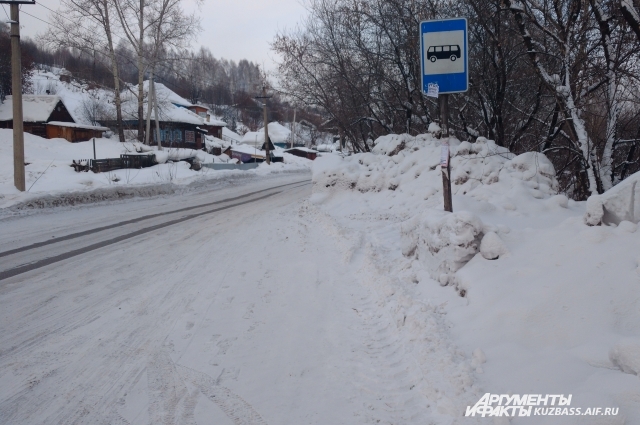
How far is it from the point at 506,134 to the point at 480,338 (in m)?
9.54

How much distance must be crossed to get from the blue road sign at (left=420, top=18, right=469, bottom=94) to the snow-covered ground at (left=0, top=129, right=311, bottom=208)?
11.7 m

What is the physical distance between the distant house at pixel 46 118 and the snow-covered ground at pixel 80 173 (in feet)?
17.4

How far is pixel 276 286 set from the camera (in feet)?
20.9

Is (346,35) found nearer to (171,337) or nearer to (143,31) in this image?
(171,337)

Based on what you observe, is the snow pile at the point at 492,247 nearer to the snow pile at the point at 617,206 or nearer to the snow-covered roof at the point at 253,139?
the snow pile at the point at 617,206

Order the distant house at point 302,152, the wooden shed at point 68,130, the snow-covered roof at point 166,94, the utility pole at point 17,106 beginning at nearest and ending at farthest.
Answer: the utility pole at point 17,106
the wooden shed at point 68,130
the snow-covered roof at point 166,94
the distant house at point 302,152

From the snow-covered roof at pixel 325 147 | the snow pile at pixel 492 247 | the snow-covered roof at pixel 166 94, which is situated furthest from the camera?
the snow-covered roof at pixel 325 147

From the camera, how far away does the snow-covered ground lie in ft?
51.0

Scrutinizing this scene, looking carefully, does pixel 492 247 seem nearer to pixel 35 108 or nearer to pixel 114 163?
pixel 114 163

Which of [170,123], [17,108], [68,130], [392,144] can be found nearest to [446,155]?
[392,144]

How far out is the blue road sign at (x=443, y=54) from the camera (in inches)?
247

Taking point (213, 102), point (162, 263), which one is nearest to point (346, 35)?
point (162, 263)

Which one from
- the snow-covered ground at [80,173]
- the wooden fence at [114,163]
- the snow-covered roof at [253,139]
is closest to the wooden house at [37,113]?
the snow-covered ground at [80,173]

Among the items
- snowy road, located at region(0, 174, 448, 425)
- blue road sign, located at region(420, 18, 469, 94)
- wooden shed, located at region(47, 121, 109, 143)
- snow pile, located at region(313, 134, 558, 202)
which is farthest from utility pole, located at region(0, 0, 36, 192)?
wooden shed, located at region(47, 121, 109, 143)
